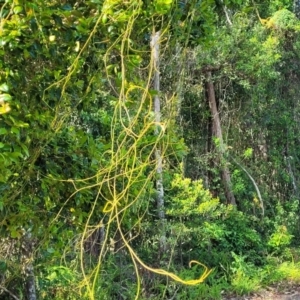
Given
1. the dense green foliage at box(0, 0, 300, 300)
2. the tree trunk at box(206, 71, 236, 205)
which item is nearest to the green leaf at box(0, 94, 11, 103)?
the dense green foliage at box(0, 0, 300, 300)

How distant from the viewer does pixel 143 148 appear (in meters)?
1.74

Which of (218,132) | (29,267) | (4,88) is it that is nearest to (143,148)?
(4,88)

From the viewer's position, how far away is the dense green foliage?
4.39 ft

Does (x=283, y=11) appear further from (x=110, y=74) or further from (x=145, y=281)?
(x=110, y=74)

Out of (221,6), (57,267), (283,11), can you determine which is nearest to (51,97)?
(221,6)

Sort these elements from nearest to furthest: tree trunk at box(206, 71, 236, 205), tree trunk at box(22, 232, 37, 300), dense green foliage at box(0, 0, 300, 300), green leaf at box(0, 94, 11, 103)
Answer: green leaf at box(0, 94, 11, 103) < dense green foliage at box(0, 0, 300, 300) < tree trunk at box(22, 232, 37, 300) < tree trunk at box(206, 71, 236, 205)

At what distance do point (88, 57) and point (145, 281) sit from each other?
262cm

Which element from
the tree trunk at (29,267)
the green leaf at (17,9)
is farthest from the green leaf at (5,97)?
the tree trunk at (29,267)

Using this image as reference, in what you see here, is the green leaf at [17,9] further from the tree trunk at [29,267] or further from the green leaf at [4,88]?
the tree trunk at [29,267]

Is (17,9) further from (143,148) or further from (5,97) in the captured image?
(143,148)

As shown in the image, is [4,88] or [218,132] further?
[218,132]

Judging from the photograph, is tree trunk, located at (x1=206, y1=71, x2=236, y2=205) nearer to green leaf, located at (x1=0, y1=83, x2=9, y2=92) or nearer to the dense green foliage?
the dense green foliage

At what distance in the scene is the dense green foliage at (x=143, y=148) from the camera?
1.34 metres

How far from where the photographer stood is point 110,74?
4.94 ft
